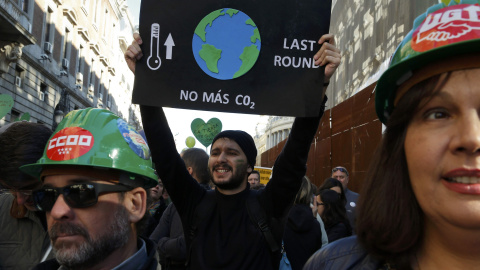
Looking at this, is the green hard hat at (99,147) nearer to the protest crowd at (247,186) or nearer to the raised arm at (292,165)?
the protest crowd at (247,186)

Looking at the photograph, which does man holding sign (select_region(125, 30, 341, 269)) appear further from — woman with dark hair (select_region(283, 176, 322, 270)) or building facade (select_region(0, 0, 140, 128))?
building facade (select_region(0, 0, 140, 128))

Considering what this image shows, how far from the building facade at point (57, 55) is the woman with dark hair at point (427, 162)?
1250cm

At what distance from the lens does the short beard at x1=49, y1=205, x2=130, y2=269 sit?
1753 mm

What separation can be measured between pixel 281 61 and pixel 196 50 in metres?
0.43

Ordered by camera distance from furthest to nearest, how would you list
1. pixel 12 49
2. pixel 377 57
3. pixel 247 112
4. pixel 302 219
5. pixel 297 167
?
1. pixel 12 49
2. pixel 377 57
3. pixel 302 219
4. pixel 297 167
5. pixel 247 112

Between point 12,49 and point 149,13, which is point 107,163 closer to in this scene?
point 149,13

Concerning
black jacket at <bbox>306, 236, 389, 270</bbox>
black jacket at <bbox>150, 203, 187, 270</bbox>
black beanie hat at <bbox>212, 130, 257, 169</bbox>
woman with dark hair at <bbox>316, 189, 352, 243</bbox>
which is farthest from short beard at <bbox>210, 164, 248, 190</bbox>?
woman with dark hair at <bbox>316, 189, 352, 243</bbox>

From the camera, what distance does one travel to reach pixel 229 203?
2.89 metres

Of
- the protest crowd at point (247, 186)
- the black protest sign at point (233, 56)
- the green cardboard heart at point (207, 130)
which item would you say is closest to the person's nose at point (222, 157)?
the protest crowd at point (247, 186)

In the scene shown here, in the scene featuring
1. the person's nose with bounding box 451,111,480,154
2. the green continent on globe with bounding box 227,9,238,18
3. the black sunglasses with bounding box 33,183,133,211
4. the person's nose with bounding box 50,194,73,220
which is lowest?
the person's nose with bounding box 50,194,73,220

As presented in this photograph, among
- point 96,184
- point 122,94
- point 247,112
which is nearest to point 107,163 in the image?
point 96,184

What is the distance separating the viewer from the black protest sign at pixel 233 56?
216 cm

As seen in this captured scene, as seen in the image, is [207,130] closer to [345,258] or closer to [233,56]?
[233,56]

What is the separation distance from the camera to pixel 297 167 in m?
2.59
